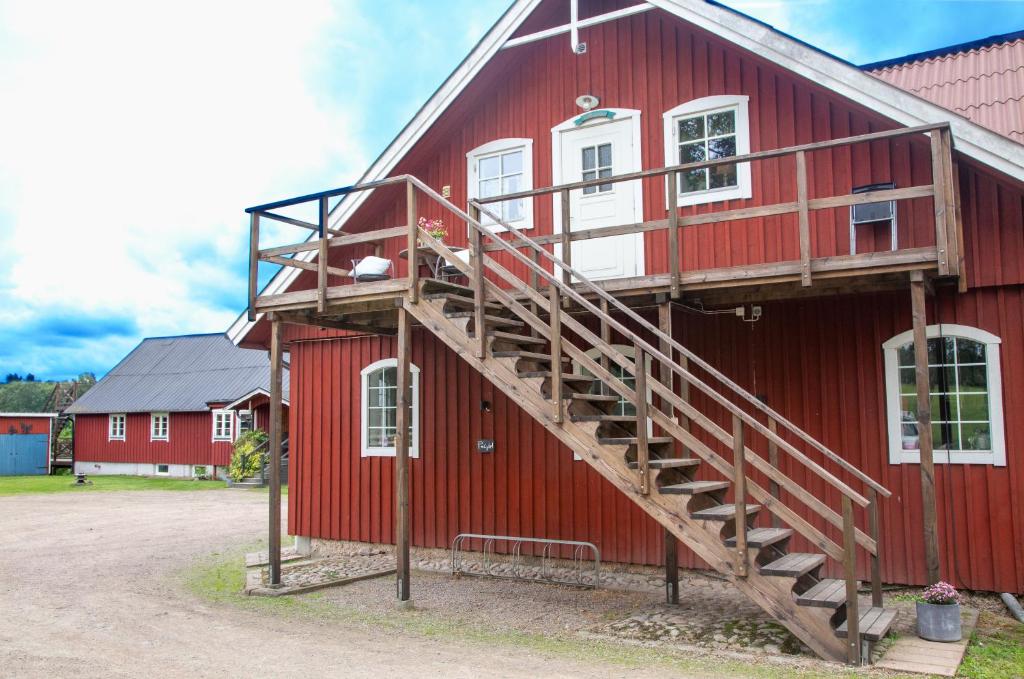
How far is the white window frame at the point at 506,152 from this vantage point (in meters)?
11.5

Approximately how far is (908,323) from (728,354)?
6.43 ft

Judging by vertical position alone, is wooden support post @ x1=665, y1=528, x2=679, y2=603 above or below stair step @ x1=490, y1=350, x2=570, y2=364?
below

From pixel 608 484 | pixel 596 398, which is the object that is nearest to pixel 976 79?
pixel 596 398

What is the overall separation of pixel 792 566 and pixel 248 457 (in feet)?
80.2

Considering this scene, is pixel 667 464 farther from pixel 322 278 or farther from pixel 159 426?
pixel 159 426

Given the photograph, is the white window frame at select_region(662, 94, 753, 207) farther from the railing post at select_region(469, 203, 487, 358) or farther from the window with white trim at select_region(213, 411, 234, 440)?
the window with white trim at select_region(213, 411, 234, 440)

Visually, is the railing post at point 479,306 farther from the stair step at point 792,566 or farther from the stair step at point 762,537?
the stair step at point 792,566

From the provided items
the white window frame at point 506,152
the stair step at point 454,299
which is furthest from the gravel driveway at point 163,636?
the white window frame at point 506,152

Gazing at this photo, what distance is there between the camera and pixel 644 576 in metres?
10.3

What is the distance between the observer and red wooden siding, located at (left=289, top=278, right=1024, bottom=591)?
870 centimetres

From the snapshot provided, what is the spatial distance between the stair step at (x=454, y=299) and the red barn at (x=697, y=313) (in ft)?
0.13

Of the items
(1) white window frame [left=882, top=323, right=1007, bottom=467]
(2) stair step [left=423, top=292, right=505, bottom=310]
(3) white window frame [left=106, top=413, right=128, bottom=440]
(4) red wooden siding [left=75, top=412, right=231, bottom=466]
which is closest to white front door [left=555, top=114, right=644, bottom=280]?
(2) stair step [left=423, top=292, right=505, bottom=310]

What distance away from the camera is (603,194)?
11.0 m

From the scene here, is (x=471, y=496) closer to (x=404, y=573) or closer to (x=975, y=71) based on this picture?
(x=404, y=573)
